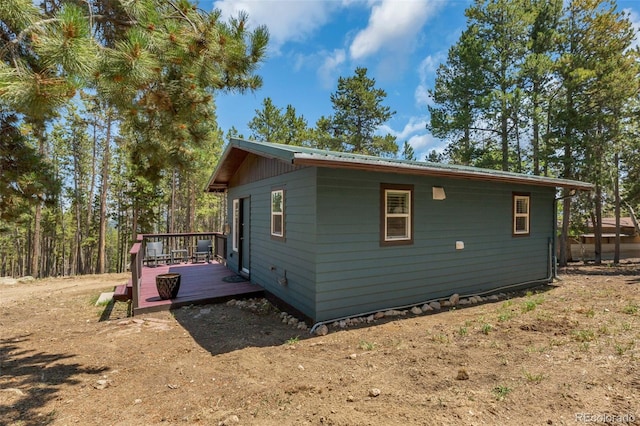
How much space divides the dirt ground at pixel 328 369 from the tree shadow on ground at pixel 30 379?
0.05ft

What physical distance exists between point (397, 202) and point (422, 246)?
38.6 inches

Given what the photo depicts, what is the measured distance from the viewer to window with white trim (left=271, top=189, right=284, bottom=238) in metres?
5.86

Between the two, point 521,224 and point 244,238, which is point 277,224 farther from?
point 521,224

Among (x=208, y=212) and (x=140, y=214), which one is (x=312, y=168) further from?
(x=208, y=212)

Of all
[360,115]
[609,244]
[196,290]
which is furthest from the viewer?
[609,244]

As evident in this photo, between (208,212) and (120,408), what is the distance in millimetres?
24348

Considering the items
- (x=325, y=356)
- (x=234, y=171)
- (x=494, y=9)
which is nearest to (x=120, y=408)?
(x=325, y=356)

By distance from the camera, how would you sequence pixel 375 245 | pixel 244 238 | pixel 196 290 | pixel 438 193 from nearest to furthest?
1. pixel 375 245
2. pixel 438 193
3. pixel 196 290
4. pixel 244 238

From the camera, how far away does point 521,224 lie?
7312mm

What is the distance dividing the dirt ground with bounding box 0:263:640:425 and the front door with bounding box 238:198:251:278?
2.24 metres

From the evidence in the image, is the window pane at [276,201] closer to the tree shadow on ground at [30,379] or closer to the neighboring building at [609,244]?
the tree shadow on ground at [30,379]

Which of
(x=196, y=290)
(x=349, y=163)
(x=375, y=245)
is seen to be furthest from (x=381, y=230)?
(x=196, y=290)

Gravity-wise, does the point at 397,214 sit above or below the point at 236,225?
above

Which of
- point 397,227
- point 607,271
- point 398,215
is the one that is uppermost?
point 398,215
